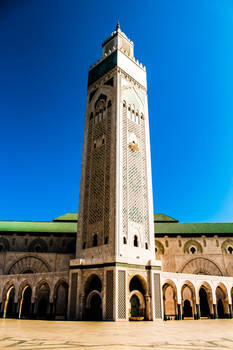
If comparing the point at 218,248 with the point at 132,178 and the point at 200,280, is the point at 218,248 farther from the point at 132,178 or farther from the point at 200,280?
the point at 132,178

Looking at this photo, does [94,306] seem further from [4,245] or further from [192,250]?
[4,245]

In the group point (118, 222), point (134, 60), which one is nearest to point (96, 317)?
point (118, 222)

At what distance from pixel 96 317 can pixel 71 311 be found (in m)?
1.60

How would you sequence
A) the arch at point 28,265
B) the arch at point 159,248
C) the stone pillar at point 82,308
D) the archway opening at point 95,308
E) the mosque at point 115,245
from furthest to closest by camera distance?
the arch at point 159,248 < the arch at point 28,265 < the mosque at point 115,245 < the archway opening at point 95,308 < the stone pillar at point 82,308

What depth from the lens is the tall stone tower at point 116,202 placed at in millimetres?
16656

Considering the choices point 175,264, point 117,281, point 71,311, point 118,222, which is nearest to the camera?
point 117,281

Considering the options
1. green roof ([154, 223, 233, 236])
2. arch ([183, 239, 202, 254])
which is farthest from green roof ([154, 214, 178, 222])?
arch ([183, 239, 202, 254])

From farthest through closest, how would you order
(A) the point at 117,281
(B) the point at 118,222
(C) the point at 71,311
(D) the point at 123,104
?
(D) the point at 123,104 < (B) the point at 118,222 < (C) the point at 71,311 < (A) the point at 117,281

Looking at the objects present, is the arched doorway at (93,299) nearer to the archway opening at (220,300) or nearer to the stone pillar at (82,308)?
the stone pillar at (82,308)

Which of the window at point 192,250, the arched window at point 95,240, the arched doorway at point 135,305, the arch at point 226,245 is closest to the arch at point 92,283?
the arched doorway at point 135,305

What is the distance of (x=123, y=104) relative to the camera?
22.9 metres

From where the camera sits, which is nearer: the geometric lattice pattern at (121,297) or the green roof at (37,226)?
the geometric lattice pattern at (121,297)

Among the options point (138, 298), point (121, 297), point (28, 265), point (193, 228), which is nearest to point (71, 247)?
point (28, 265)

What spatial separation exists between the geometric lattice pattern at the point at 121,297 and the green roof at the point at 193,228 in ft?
40.3
